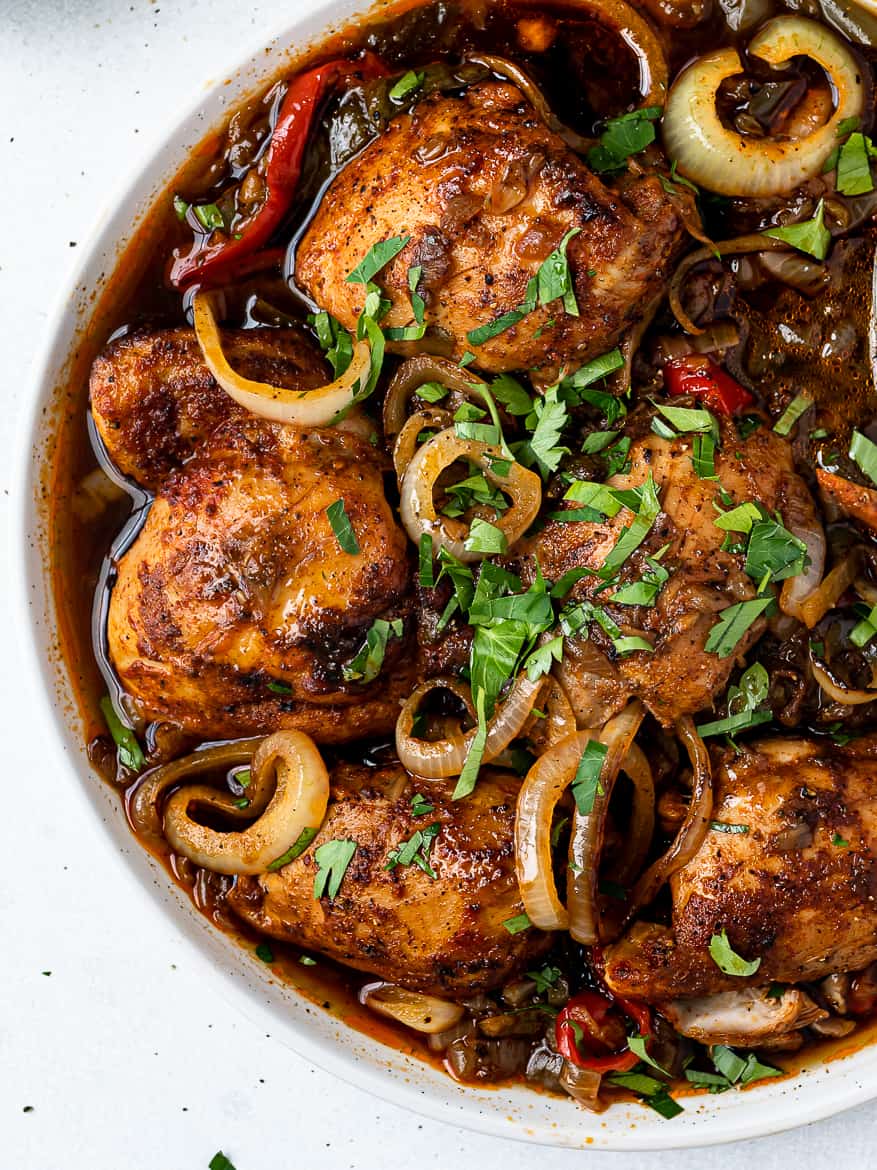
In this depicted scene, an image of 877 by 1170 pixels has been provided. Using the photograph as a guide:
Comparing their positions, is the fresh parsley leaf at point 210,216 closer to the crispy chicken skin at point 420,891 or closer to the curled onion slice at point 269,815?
the curled onion slice at point 269,815

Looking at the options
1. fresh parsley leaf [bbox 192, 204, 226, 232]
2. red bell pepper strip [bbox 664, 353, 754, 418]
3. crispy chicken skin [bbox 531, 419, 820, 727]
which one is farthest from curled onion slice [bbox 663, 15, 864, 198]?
fresh parsley leaf [bbox 192, 204, 226, 232]

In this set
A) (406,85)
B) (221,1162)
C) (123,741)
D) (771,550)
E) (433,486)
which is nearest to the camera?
(771,550)

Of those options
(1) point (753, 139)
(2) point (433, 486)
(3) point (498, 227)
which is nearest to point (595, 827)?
(2) point (433, 486)

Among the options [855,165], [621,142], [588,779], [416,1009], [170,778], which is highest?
[621,142]

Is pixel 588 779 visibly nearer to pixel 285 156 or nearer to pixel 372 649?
pixel 372 649

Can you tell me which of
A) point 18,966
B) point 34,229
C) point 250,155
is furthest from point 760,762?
point 34,229

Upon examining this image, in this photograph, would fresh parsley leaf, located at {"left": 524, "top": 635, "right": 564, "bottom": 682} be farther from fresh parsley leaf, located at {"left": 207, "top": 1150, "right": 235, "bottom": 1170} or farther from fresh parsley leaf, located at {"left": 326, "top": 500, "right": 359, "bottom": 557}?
fresh parsley leaf, located at {"left": 207, "top": 1150, "right": 235, "bottom": 1170}
